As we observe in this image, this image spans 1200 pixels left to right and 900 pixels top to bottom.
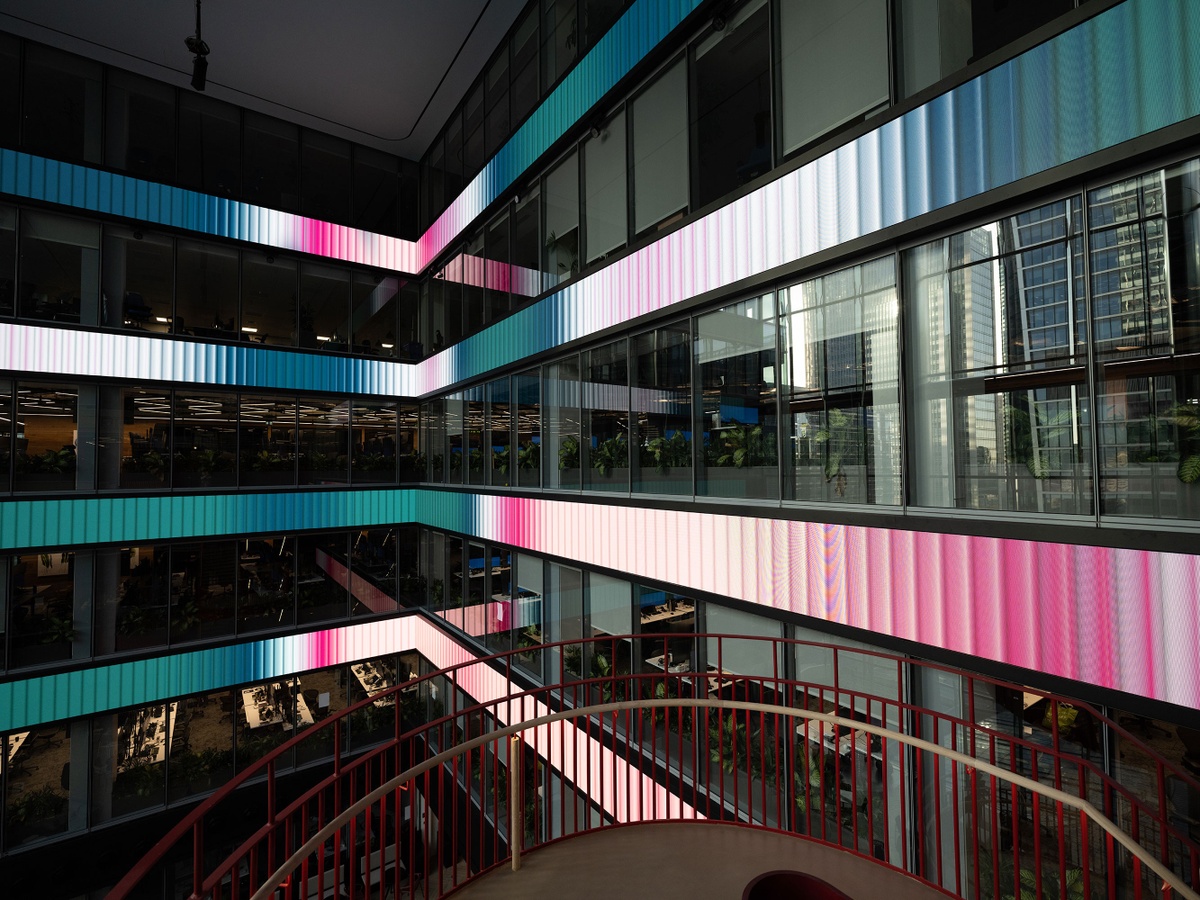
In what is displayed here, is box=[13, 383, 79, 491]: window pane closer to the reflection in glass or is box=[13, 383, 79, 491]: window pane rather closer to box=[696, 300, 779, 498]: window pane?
box=[696, 300, 779, 498]: window pane

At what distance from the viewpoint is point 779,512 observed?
7.12 meters

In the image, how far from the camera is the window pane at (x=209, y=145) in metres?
15.6

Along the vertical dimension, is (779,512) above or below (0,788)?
above

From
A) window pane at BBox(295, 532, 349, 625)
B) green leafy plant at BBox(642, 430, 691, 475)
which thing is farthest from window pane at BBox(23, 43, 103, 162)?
green leafy plant at BBox(642, 430, 691, 475)

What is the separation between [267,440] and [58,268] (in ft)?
18.9

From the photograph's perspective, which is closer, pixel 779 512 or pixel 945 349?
pixel 945 349

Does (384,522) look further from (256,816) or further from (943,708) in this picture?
(943,708)

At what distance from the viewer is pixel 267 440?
53.0ft

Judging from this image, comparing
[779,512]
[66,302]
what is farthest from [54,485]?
[779,512]

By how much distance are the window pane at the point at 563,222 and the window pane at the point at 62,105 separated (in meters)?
11.5

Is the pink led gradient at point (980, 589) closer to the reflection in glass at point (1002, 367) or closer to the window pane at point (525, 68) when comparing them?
the reflection in glass at point (1002, 367)

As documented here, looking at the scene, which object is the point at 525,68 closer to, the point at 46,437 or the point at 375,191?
the point at 375,191

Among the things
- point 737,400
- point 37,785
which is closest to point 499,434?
point 737,400

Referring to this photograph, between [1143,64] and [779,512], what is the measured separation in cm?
486
